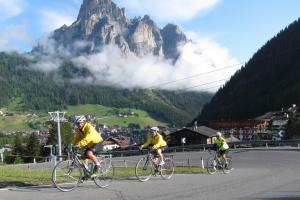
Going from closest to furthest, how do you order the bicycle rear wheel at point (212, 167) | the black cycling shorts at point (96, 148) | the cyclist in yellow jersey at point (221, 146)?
the black cycling shorts at point (96, 148), the bicycle rear wheel at point (212, 167), the cyclist in yellow jersey at point (221, 146)

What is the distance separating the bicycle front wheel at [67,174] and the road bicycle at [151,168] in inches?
113

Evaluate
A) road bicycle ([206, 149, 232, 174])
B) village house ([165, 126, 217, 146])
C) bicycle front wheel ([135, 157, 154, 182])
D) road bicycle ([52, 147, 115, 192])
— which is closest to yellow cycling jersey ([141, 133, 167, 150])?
bicycle front wheel ([135, 157, 154, 182])

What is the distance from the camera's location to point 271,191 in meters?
13.5

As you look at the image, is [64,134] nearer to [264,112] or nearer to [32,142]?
[32,142]

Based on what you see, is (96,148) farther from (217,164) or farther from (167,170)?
(217,164)

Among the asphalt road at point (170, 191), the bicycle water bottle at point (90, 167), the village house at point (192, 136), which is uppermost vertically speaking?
the village house at point (192, 136)

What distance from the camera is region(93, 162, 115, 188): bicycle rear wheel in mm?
14562

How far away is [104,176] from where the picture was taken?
49.2ft

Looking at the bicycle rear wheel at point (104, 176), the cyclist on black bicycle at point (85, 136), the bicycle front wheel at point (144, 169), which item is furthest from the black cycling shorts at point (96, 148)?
the bicycle front wheel at point (144, 169)

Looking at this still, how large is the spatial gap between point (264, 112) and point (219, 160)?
168 m

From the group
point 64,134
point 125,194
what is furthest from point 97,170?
point 64,134

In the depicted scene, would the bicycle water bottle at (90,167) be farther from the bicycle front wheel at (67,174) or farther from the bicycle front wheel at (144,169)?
the bicycle front wheel at (144,169)

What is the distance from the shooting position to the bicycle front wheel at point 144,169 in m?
16.8

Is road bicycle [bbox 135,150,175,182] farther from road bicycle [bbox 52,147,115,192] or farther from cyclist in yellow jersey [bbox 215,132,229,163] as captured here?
cyclist in yellow jersey [bbox 215,132,229,163]
